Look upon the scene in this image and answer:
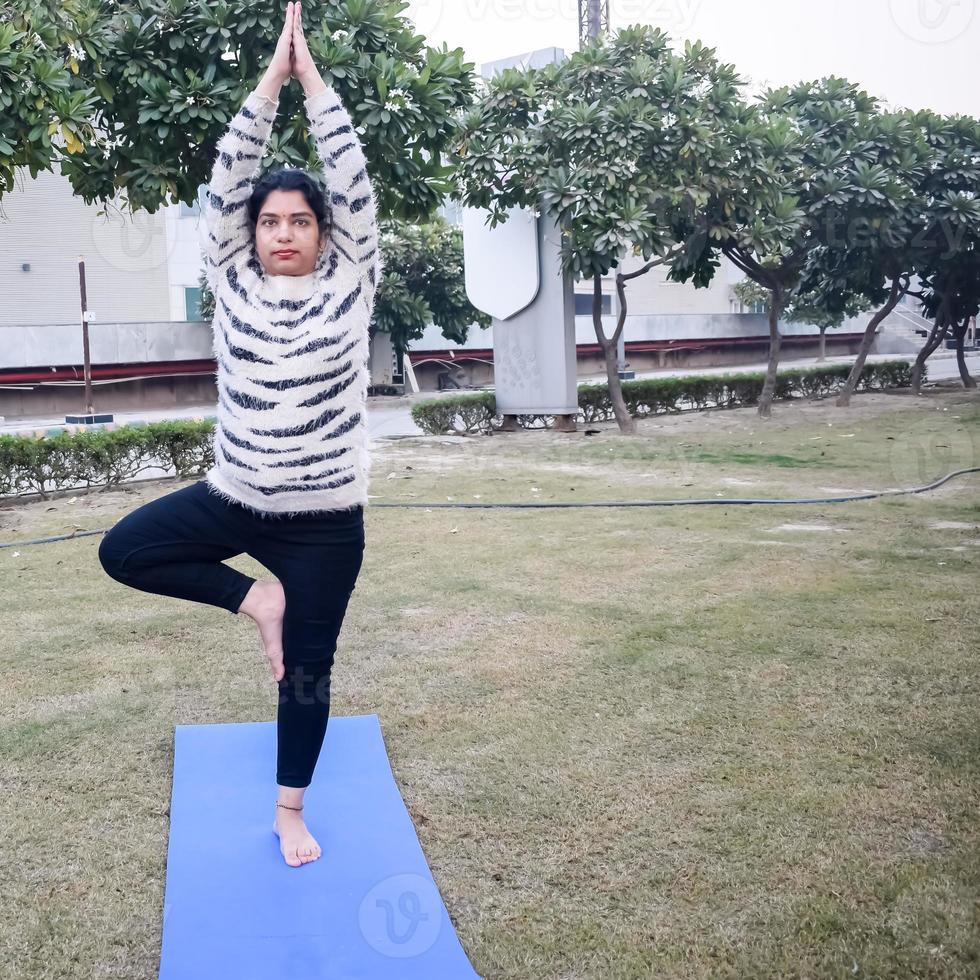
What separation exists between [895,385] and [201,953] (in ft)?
74.7

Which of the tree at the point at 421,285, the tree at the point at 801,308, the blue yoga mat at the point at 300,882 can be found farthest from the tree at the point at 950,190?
the blue yoga mat at the point at 300,882

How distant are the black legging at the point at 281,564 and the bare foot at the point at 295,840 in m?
0.17

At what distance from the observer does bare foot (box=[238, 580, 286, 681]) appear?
2.73 metres

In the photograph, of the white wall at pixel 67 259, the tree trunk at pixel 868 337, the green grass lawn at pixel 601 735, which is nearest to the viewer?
the green grass lawn at pixel 601 735

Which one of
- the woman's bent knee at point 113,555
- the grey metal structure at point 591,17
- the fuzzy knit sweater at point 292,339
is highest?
the grey metal structure at point 591,17

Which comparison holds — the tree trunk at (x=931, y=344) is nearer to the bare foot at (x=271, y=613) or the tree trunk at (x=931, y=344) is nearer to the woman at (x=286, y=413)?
the woman at (x=286, y=413)

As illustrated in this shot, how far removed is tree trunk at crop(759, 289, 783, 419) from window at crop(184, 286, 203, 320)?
14165 mm

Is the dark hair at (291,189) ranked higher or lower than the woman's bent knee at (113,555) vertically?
higher

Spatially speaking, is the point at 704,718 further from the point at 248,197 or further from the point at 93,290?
the point at 93,290

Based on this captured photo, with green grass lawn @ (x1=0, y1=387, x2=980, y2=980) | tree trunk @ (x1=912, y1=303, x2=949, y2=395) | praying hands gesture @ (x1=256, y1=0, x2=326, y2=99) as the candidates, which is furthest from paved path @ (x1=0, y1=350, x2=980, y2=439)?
praying hands gesture @ (x1=256, y1=0, x2=326, y2=99)

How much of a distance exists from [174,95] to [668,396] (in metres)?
13.0

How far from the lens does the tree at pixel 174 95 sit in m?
5.27

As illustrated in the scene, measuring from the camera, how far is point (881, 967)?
229 cm

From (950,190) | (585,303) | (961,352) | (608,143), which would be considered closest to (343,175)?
(608,143)
